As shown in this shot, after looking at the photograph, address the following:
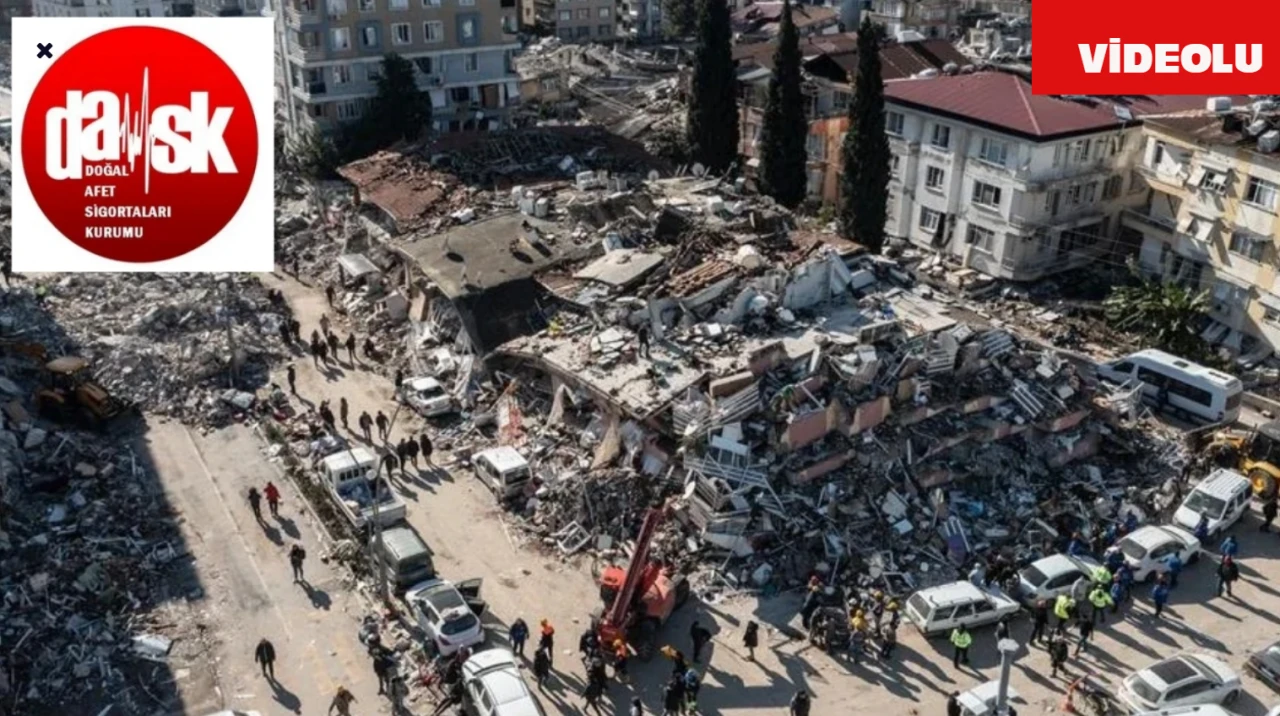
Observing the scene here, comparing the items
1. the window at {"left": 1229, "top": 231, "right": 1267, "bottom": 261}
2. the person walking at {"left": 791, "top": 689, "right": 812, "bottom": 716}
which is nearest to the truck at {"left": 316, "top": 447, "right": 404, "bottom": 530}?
the person walking at {"left": 791, "top": 689, "right": 812, "bottom": 716}

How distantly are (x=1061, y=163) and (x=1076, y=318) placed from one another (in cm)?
692

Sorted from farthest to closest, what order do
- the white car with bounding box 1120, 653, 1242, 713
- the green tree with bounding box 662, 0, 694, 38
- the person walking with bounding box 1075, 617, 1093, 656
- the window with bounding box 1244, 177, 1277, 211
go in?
1. the green tree with bounding box 662, 0, 694, 38
2. the window with bounding box 1244, 177, 1277, 211
3. the person walking with bounding box 1075, 617, 1093, 656
4. the white car with bounding box 1120, 653, 1242, 713

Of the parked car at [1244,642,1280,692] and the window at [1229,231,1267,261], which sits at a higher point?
the window at [1229,231,1267,261]

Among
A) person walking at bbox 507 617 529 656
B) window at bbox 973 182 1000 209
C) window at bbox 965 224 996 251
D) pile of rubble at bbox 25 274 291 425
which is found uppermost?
window at bbox 973 182 1000 209

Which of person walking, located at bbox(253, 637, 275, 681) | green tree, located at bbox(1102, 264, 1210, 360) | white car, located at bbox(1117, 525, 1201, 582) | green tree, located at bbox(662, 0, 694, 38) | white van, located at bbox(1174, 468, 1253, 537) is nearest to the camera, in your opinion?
person walking, located at bbox(253, 637, 275, 681)

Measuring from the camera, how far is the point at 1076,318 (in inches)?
1877

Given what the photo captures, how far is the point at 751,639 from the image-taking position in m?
27.5

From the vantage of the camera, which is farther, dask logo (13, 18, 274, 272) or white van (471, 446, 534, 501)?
white van (471, 446, 534, 501)

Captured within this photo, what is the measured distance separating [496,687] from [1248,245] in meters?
36.2

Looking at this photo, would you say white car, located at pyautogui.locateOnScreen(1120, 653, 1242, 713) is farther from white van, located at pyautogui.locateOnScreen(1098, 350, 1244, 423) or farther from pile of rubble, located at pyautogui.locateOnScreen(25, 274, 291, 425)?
pile of rubble, located at pyautogui.locateOnScreen(25, 274, 291, 425)

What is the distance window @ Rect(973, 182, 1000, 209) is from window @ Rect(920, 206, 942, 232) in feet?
8.50

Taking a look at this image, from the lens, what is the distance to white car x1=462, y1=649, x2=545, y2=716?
24.8 metres

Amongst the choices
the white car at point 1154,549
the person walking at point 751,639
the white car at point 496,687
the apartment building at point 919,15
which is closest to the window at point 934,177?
the white car at point 1154,549

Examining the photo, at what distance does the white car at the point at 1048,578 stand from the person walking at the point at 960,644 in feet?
7.94
